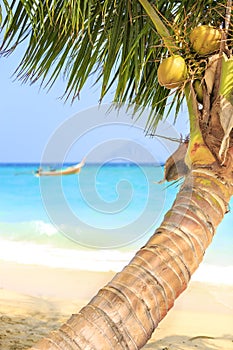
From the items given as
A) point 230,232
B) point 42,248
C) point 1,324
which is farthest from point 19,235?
point 1,324

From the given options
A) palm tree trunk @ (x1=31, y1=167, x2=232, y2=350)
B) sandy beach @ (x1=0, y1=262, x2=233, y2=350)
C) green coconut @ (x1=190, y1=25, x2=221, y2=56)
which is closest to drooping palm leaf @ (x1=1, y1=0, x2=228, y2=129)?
green coconut @ (x1=190, y1=25, x2=221, y2=56)

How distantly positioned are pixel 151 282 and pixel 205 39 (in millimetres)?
887

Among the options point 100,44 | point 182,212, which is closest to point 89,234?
point 100,44

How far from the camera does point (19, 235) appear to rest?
16172 mm

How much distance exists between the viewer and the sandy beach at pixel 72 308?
5007 mm

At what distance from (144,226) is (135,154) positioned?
0.38 meters

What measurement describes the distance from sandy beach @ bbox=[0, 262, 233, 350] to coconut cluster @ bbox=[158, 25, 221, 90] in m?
2.98

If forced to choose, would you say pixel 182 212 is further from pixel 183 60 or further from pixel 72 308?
pixel 72 308

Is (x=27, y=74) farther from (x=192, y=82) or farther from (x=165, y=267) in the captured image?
(x=165, y=267)

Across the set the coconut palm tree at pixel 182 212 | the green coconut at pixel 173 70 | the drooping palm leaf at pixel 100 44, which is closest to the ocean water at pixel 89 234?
the drooping palm leaf at pixel 100 44

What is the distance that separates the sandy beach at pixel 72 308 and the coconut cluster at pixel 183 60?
2.98 m

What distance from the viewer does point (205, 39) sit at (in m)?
1.99

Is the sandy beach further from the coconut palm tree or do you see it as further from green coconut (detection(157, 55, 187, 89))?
green coconut (detection(157, 55, 187, 89))

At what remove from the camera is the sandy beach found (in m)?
5.01
